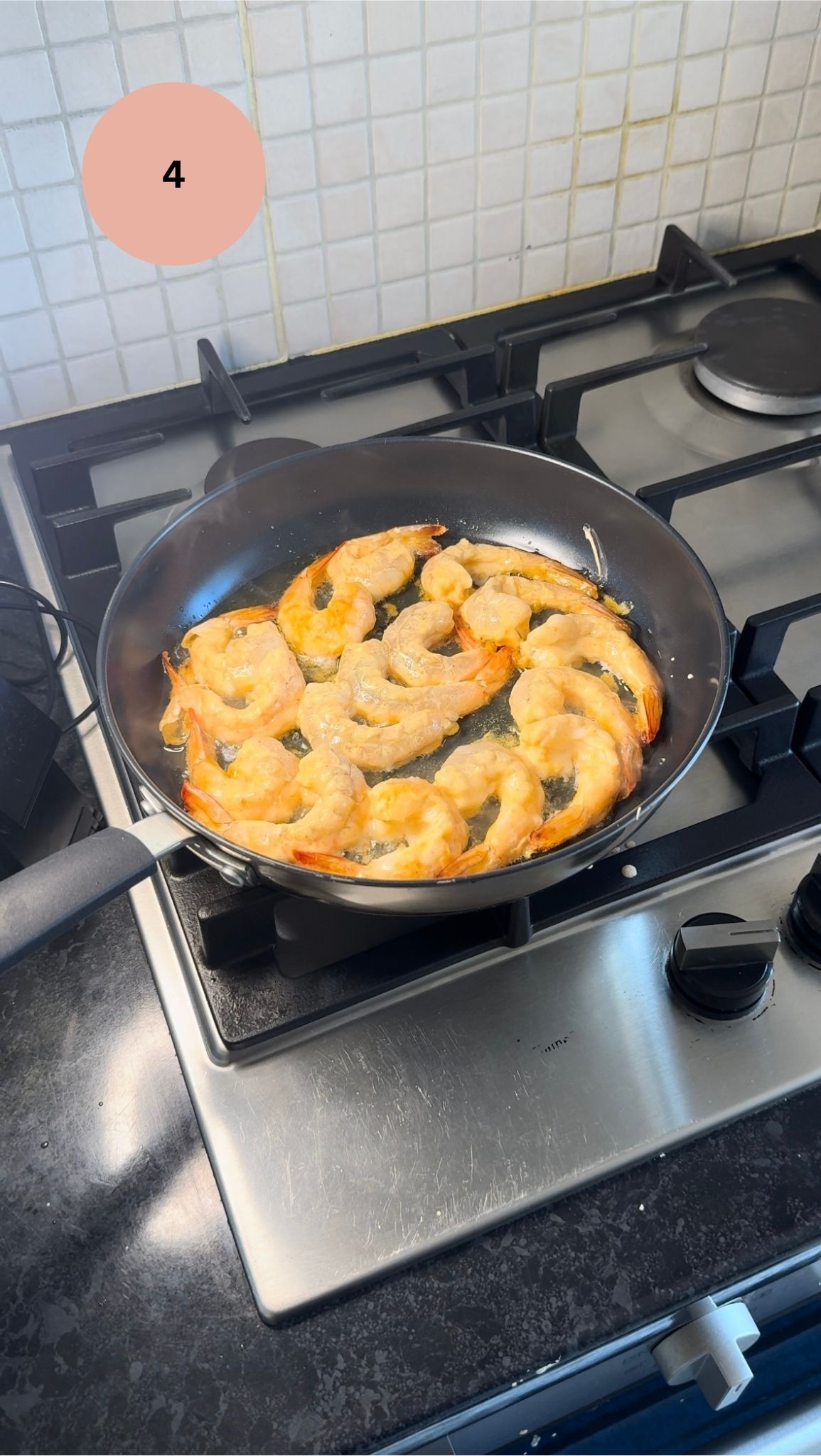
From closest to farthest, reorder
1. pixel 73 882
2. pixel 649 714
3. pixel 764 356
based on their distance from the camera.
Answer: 1. pixel 73 882
2. pixel 649 714
3. pixel 764 356

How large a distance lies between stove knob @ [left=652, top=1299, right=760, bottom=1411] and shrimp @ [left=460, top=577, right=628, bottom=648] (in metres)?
0.52

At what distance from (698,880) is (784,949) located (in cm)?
8

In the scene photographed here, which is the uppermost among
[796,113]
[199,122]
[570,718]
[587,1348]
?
[199,122]

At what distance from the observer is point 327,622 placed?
38.4 inches

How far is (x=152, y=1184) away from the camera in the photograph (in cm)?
75

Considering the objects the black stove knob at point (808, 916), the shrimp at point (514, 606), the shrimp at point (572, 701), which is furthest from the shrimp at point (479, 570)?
the black stove knob at point (808, 916)

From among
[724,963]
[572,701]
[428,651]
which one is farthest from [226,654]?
[724,963]

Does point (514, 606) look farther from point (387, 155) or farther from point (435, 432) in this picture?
point (387, 155)

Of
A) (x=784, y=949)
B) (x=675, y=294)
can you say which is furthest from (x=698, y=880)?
(x=675, y=294)

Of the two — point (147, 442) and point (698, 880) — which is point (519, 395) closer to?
point (147, 442)

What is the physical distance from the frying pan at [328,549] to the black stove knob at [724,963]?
88 mm

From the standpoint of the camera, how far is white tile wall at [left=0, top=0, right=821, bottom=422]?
1.04 metres

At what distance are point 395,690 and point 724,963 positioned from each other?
1.09ft

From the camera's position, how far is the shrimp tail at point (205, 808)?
81 cm
